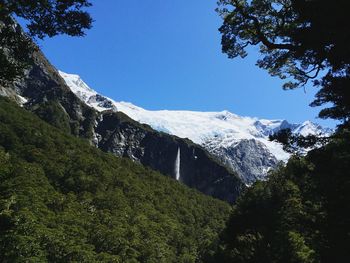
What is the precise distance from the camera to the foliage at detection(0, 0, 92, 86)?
14.7 metres

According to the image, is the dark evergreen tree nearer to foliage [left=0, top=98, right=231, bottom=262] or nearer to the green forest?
the green forest

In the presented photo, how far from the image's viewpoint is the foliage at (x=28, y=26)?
1466 cm

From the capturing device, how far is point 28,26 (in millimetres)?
16125

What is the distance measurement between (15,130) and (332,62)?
7010 inches

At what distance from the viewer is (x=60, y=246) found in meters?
79.9

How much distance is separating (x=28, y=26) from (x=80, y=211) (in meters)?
108

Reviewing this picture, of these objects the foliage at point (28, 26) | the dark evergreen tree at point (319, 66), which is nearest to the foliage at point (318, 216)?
the dark evergreen tree at point (319, 66)

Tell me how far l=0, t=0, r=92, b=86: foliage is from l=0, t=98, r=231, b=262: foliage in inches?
1409

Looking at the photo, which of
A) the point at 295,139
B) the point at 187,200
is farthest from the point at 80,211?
the point at 295,139

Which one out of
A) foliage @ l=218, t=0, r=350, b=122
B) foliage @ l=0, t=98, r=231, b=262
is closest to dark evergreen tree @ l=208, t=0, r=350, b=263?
foliage @ l=218, t=0, r=350, b=122

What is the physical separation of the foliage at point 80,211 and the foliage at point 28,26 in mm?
35798

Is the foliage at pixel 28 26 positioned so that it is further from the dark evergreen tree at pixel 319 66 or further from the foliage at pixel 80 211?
the foliage at pixel 80 211

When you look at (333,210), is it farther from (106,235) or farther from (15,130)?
(15,130)

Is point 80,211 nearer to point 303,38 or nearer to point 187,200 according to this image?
point 187,200
